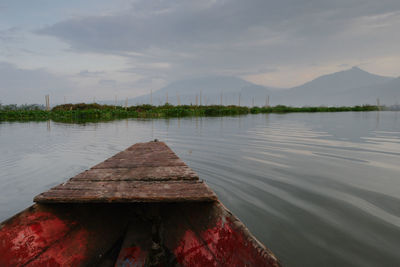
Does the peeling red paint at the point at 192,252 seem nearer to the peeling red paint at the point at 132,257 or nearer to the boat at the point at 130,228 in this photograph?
the boat at the point at 130,228

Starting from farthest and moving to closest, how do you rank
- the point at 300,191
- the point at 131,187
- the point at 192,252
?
the point at 300,191, the point at 131,187, the point at 192,252

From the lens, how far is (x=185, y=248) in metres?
1.48

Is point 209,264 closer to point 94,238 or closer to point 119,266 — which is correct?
point 119,266

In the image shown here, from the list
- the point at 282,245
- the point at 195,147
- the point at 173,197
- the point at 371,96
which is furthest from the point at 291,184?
the point at 371,96

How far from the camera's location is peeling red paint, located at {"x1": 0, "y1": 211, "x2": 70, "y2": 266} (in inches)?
48.6

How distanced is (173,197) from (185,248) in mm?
442

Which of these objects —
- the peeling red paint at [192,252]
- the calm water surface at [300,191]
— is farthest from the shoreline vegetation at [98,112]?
the peeling red paint at [192,252]

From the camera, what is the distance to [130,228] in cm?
175

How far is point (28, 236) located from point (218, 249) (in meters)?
1.20

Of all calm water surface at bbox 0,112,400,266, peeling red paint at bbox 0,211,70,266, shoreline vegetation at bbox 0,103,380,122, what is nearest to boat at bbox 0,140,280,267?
peeling red paint at bbox 0,211,70,266

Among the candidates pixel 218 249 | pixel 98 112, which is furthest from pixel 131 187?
pixel 98 112

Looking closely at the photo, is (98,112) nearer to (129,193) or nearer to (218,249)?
(129,193)

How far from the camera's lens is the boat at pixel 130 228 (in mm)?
1279

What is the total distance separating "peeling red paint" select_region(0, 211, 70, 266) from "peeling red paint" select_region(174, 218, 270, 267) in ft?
2.80
